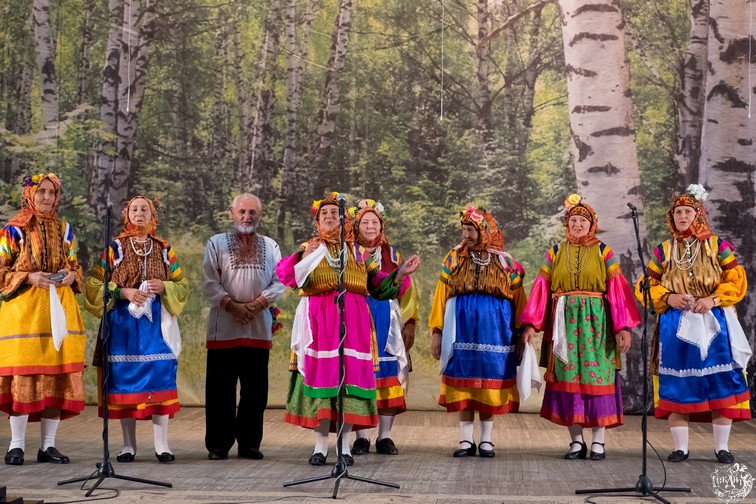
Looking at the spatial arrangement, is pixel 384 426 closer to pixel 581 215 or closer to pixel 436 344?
pixel 436 344

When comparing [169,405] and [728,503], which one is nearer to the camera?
[728,503]

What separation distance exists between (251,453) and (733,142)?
15.2 feet

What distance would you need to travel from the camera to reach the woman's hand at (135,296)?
225 inches

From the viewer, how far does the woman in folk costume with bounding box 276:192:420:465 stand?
5.61 m

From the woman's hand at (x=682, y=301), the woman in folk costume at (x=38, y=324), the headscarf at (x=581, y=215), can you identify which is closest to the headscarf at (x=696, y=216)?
the woman's hand at (x=682, y=301)

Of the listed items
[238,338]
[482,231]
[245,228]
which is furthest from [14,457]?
[482,231]

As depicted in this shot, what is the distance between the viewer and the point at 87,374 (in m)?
8.97

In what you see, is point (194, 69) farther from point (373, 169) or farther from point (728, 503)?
point (728, 503)

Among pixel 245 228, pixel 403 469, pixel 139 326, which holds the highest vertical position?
pixel 245 228

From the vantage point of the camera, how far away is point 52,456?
5.83 meters

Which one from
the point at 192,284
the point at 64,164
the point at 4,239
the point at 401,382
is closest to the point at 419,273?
the point at 192,284

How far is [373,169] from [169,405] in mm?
3477

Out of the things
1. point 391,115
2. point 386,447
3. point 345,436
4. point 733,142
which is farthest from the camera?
point 391,115

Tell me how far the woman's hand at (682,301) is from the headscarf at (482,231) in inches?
39.5
